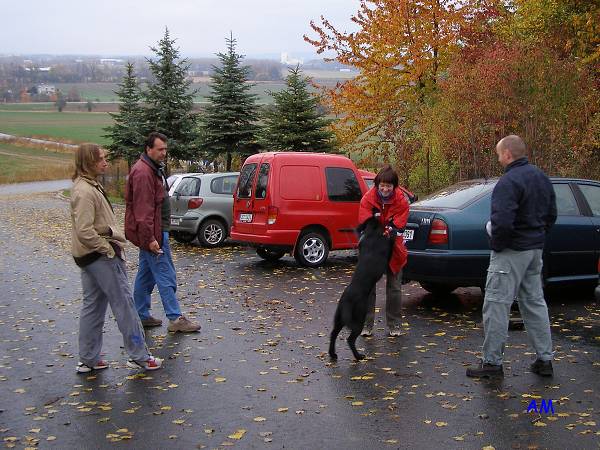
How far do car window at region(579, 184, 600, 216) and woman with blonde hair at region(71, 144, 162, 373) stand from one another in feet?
20.0

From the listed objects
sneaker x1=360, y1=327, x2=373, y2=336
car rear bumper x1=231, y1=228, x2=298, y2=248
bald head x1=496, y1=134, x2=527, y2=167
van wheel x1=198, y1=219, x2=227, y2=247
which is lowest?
sneaker x1=360, y1=327, x2=373, y2=336

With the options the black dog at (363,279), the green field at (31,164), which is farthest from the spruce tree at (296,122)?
the green field at (31,164)

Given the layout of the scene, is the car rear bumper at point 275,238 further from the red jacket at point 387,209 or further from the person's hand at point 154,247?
the red jacket at point 387,209

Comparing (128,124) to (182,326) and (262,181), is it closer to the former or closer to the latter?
(262,181)

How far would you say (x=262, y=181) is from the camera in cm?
1448

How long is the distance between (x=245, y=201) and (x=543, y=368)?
825cm

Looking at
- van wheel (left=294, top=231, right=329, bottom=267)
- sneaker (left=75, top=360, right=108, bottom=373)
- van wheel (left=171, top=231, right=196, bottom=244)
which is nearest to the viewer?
sneaker (left=75, top=360, right=108, bottom=373)

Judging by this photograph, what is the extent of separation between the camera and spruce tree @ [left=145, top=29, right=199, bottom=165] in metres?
33.4

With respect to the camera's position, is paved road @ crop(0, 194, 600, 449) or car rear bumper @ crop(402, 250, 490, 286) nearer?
paved road @ crop(0, 194, 600, 449)

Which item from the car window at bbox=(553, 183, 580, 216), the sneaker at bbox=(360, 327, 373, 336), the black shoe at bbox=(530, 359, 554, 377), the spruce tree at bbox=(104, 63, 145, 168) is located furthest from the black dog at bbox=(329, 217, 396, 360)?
the spruce tree at bbox=(104, 63, 145, 168)

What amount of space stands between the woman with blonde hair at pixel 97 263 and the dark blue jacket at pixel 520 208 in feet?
10.4

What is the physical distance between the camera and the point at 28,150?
282 feet

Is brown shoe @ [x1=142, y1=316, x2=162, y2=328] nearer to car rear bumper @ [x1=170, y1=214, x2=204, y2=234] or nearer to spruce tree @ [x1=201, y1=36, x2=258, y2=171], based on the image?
car rear bumper @ [x1=170, y1=214, x2=204, y2=234]

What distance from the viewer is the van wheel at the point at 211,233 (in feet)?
59.3
